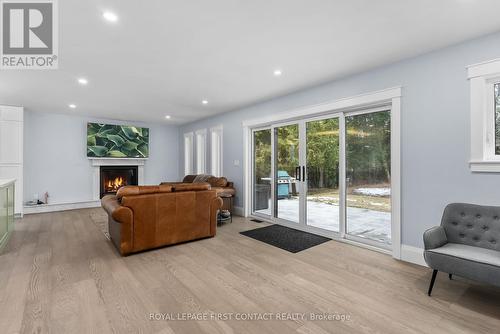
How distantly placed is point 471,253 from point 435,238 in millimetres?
276

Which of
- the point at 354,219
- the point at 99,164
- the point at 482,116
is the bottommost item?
the point at 354,219

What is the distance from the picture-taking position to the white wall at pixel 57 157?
19.9ft

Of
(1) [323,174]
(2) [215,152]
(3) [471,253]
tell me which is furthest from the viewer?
(2) [215,152]

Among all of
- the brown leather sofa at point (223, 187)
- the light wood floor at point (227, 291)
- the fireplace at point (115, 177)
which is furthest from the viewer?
the fireplace at point (115, 177)

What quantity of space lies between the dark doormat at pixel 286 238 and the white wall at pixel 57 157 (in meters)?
5.29

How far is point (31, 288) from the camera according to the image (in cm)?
237

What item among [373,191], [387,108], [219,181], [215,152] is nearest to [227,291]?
[373,191]

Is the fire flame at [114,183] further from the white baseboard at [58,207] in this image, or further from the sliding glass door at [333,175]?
the sliding glass door at [333,175]

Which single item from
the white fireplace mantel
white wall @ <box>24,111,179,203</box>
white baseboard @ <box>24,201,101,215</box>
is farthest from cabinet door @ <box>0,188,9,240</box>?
the white fireplace mantel

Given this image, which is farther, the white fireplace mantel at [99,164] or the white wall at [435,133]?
the white fireplace mantel at [99,164]

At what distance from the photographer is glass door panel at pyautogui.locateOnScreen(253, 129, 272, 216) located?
5.38 metres

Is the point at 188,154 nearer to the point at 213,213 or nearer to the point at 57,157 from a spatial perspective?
the point at 57,157

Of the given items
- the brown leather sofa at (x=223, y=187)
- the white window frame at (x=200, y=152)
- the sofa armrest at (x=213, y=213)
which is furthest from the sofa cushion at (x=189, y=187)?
the white window frame at (x=200, y=152)

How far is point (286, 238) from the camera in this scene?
158 inches
